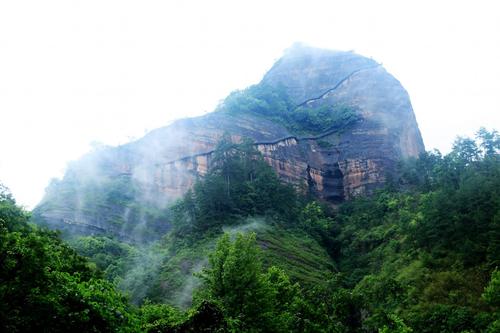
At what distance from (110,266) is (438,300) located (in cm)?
2787

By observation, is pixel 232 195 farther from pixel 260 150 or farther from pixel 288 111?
pixel 288 111

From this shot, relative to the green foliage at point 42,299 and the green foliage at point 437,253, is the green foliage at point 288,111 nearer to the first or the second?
the green foliage at point 437,253

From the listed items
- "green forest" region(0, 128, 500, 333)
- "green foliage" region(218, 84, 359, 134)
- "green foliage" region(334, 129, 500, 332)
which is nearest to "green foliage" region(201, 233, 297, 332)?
"green forest" region(0, 128, 500, 333)

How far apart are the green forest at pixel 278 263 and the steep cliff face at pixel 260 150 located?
15.0 feet

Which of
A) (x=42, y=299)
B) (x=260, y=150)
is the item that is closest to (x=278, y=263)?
(x=42, y=299)

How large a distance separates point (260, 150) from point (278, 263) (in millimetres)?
36254

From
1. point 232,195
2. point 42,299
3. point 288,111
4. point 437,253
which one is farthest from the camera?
point 288,111

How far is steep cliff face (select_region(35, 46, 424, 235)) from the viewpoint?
7025 cm

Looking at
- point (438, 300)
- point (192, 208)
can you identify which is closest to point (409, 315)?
point (438, 300)

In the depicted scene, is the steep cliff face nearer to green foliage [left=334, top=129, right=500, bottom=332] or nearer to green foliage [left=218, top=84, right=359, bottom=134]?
green foliage [left=218, top=84, right=359, bottom=134]

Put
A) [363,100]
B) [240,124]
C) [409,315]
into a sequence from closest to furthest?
[409,315] → [240,124] → [363,100]

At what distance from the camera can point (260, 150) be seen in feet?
263

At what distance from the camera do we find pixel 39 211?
66875 millimetres

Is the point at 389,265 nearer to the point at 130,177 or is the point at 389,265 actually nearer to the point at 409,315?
the point at 409,315
